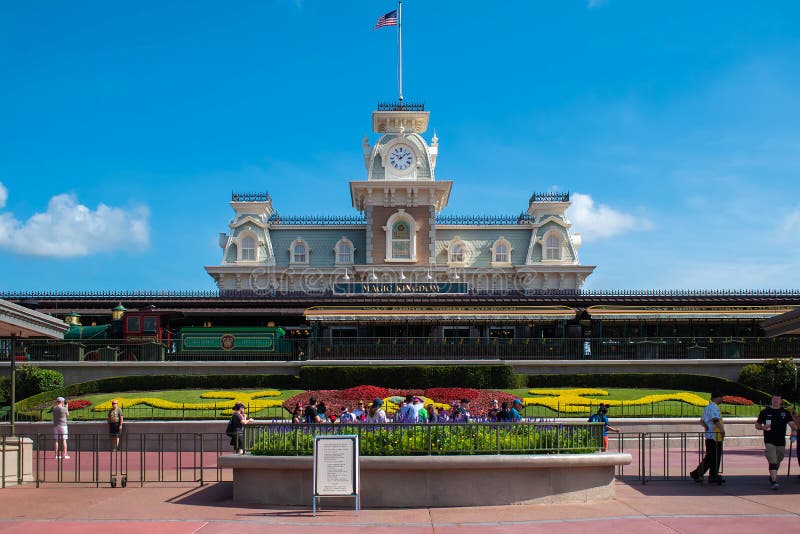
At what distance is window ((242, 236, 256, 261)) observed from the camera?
2329 inches

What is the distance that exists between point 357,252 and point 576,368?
28.1 m

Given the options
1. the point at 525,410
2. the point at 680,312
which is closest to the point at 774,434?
the point at 525,410

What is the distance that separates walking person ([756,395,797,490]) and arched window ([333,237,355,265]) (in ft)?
147

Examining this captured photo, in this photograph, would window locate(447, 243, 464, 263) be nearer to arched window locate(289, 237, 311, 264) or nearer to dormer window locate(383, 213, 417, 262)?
dormer window locate(383, 213, 417, 262)

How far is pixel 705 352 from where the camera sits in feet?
116

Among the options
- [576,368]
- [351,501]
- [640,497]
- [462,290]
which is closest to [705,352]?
[576,368]

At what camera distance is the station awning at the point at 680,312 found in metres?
39.0

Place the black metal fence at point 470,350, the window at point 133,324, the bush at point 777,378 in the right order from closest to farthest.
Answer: the bush at point 777,378
the black metal fence at point 470,350
the window at point 133,324

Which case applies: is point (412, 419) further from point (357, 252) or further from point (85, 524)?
point (357, 252)

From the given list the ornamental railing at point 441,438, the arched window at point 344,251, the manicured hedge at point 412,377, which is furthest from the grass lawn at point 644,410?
the arched window at point 344,251

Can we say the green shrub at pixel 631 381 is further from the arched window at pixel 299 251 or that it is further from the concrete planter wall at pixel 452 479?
the arched window at pixel 299 251

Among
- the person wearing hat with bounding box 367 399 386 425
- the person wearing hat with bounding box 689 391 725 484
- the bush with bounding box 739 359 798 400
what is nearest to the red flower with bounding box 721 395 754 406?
the bush with bounding box 739 359 798 400

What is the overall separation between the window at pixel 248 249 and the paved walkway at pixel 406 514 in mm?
44321

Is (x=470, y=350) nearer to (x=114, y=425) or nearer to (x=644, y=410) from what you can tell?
(x=644, y=410)
